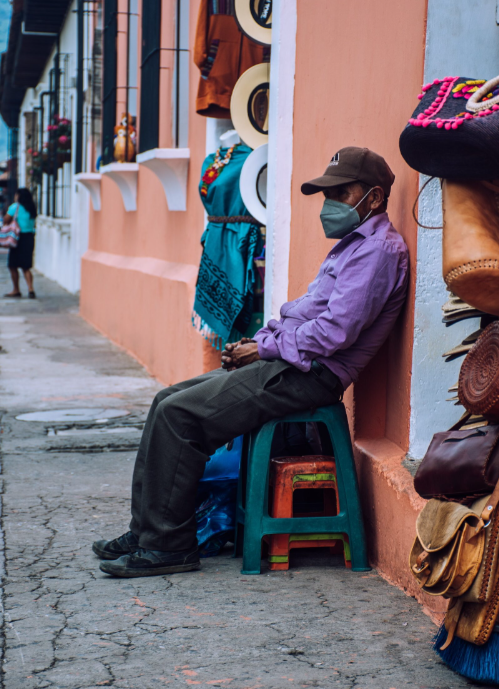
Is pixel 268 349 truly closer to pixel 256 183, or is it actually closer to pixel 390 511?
pixel 390 511

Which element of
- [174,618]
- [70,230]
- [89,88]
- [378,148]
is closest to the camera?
[174,618]

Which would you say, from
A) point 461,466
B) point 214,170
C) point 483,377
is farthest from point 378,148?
point 214,170

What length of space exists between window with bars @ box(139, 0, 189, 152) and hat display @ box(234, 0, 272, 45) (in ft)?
5.97

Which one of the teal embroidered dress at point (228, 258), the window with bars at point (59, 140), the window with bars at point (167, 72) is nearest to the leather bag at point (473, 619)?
the teal embroidered dress at point (228, 258)

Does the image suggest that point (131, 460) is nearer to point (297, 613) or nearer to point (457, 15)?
point (297, 613)

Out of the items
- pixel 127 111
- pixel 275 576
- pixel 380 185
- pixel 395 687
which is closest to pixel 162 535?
pixel 275 576

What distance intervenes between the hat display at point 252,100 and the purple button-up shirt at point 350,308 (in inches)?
85.5

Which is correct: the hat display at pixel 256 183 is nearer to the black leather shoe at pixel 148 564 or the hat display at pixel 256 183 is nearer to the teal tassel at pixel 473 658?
the black leather shoe at pixel 148 564

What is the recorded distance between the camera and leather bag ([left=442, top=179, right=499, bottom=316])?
229cm

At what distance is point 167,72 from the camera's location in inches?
283

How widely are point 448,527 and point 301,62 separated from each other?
2.91m

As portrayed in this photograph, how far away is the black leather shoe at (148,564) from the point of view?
10.6 ft

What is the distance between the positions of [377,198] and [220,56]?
284 centimetres

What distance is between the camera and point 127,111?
8.98 m
